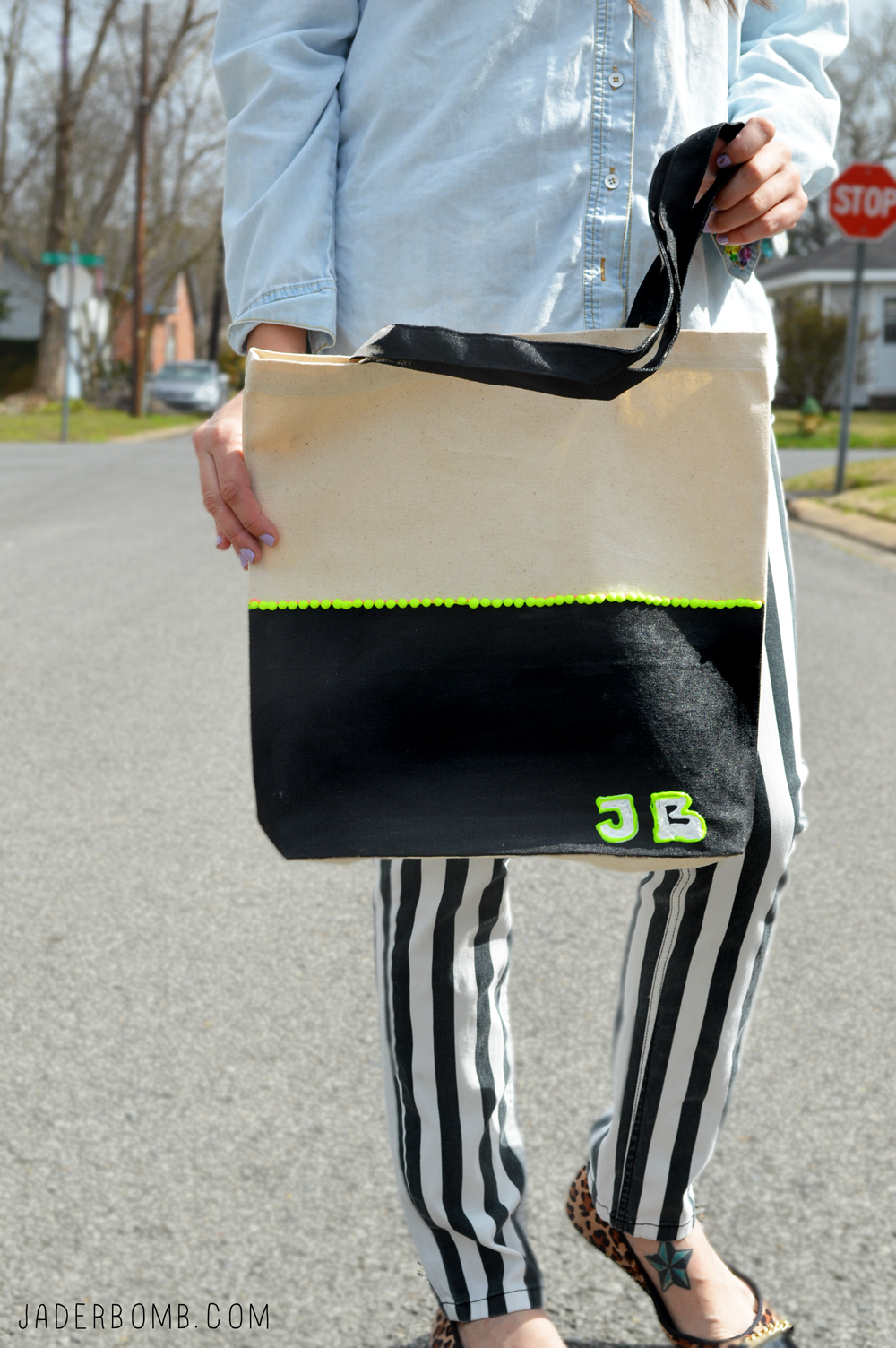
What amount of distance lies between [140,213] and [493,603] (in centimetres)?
3027

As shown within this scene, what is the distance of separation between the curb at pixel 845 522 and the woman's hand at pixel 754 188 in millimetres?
7426

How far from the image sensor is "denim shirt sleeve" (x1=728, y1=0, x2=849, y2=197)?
1.31m

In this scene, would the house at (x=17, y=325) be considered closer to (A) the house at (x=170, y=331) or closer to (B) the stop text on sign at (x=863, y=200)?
(A) the house at (x=170, y=331)

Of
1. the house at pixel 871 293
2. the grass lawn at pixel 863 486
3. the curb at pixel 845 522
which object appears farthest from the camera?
the house at pixel 871 293

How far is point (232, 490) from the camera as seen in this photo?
114 cm

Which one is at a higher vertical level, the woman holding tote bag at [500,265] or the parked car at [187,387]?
the woman holding tote bag at [500,265]

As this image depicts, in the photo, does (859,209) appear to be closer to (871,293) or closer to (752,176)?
(752,176)

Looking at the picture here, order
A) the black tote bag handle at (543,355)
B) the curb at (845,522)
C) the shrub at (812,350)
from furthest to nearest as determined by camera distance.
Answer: the shrub at (812,350) → the curb at (845,522) → the black tote bag handle at (543,355)

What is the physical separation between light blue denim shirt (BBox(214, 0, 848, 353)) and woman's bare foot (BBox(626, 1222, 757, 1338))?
1033mm

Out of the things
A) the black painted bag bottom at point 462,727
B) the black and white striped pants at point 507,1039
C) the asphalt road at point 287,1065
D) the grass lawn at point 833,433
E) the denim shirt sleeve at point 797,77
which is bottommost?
the grass lawn at point 833,433

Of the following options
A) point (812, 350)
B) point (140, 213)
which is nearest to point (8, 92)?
point (140, 213)

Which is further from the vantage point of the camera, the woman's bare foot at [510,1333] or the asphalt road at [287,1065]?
the asphalt road at [287,1065]

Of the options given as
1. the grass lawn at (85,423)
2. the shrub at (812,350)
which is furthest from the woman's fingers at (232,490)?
the shrub at (812,350)

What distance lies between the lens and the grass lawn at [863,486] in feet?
32.2
